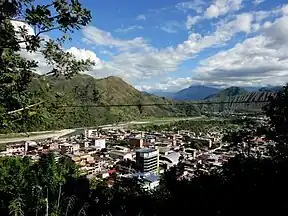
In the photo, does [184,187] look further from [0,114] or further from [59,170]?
[59,170]

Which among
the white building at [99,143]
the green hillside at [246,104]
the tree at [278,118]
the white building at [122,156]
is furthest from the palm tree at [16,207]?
the white building at [99,143]

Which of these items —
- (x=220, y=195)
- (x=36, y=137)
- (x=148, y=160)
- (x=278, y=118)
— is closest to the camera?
(x=220, y=195)

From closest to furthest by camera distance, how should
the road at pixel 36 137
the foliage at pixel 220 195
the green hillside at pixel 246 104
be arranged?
the foliage at pixel 220 195 < the green hillside at pixel 246 104 < the road at pixel 36 137

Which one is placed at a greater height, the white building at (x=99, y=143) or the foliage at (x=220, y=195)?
the foliage at (x=220, y=195)

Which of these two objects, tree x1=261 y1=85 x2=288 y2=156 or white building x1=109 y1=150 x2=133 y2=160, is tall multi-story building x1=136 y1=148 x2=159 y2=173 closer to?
white building x1=109 y1=150 x2=133 y2=160

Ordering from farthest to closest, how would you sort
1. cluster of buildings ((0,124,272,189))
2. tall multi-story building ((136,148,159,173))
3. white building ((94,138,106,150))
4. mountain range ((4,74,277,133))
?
1. white building ((94,138,106,150))
2. tall multi-story building ((136,148,159,173))
3. cluster of buildings ((0,124,272,189))
4. mountain range ((4,74,277,133))

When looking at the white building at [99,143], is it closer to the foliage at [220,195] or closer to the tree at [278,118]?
the foliage at [220,195]

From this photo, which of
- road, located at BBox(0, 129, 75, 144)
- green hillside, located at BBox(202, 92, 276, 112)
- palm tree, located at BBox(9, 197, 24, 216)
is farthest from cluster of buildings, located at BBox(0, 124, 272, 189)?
palm tree, located at BBox(9, 197, 24, 216)

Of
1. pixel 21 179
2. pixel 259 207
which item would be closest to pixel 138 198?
pixel 259 207

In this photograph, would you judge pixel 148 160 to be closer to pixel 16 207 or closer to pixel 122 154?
pixel 122 154

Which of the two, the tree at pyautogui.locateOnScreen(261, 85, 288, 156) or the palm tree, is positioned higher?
the tree at pyautogui.locateOnScreen(261, 85, 288, 156)

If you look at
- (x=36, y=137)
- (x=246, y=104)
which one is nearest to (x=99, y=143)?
(x=36, y=137)
